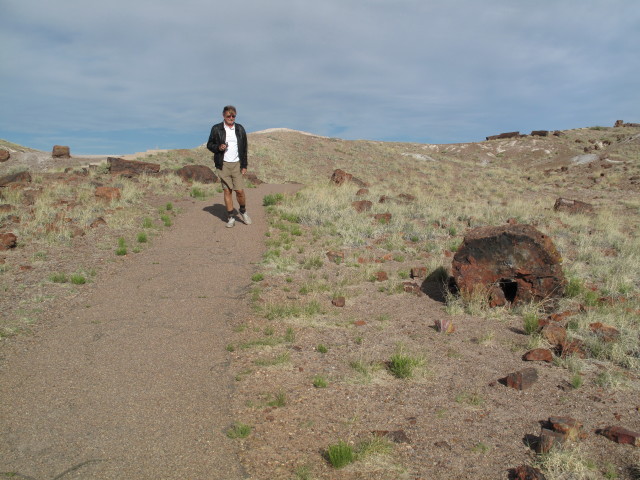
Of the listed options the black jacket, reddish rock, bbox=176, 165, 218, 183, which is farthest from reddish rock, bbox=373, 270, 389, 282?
reddish rock, bbox=176, 165, 218, 183

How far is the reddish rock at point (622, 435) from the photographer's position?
11.3 ft

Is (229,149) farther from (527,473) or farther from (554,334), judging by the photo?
(527,473)

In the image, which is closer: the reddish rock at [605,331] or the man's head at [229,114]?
the reddish rock at [605,331]

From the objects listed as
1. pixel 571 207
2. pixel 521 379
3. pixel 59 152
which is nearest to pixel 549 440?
pixel 521 379

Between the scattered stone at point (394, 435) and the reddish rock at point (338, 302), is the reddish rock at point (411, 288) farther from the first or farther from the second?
the scattered stone at point (394, 435)

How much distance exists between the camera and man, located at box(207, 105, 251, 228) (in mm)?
9175

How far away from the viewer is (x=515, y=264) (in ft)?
22.1

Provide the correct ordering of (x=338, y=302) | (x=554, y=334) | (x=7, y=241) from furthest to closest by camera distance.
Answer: (x=7, y=241) < (x=338, y=302) < (x=554, y=334)

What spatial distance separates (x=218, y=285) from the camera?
23.3 feet

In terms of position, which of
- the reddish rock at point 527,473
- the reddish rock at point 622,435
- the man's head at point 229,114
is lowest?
the reddish rock at point 527,473

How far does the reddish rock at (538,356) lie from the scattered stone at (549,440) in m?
1.67

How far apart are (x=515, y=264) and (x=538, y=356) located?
1.95 m

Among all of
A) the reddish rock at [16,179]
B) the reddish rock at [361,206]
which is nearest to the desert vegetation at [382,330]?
the reddish rock at [361,206]

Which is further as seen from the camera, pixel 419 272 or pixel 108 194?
pixel 108 194
